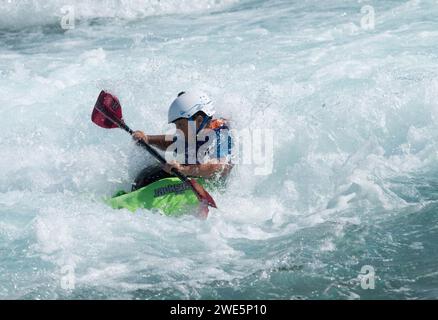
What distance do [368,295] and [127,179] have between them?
2.95 m

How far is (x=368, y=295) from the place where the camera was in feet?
13.9

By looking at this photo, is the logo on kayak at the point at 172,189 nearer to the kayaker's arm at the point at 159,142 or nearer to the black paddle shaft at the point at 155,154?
the black paddle shaft at the point at 155,154

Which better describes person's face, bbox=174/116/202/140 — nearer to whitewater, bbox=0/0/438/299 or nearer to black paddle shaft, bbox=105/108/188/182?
black paddle shaft, bbox=105/108/188/182

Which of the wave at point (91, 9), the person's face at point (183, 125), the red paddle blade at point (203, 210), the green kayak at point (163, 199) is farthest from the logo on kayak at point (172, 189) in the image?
the wave at point (91, 9)

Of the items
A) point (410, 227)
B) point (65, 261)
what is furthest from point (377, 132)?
point (65, 261)

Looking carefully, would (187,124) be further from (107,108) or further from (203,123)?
(107,108)

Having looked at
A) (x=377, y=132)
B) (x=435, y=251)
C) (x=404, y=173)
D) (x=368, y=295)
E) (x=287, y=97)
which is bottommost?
(x=368, y=295)

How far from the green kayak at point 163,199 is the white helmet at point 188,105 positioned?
0.57m

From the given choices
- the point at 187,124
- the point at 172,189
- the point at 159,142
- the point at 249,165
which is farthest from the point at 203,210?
the point at 249,165

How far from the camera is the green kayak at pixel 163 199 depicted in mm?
5723

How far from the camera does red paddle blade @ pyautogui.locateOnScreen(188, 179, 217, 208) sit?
5.62 metres

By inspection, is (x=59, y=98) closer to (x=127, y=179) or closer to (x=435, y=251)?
(x=127, y=179)

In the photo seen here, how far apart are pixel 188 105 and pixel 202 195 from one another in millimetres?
781

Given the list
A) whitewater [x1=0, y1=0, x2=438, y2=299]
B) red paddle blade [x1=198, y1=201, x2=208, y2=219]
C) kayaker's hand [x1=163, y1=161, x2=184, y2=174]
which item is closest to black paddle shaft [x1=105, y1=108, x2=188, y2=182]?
kayaker's hand [x1=163, y1=161, x2=184, y2=174]
